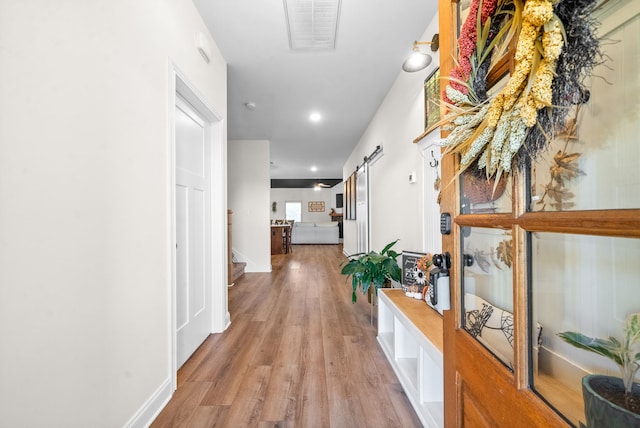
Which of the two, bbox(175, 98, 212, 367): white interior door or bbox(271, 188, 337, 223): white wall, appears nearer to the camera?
bbox(175, 98, 212, 367): white interior door

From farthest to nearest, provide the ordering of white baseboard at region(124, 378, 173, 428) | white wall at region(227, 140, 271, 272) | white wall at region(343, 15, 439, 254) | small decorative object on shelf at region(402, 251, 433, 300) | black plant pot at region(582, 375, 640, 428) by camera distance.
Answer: white wall at region(227, 140, 271, 272)
white wall at region(343, 15, 439, 254)
small decorative object on shelf at region(402, 251, 433, 300)
white baseboard at region(124, 378, 173, 428)
black plant pot at region(582, 375, 640, 428)

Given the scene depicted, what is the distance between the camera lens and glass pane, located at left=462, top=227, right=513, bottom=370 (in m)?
0.66

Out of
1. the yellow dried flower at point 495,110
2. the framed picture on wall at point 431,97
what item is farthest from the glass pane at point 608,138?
the framed picture on wall at point 431,97

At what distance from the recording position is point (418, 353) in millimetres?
1524

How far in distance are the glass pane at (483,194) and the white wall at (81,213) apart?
1307 millimetres

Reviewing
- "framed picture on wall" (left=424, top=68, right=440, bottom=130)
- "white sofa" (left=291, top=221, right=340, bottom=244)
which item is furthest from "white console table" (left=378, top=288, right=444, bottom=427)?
"white sofa" (left=291, top=221, right=340, bottom=244)

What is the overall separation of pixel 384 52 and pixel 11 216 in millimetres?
2783

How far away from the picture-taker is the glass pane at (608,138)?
409 millimetres

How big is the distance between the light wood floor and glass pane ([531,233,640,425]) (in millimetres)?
1157

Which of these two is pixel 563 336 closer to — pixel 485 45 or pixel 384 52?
pixel 485 45

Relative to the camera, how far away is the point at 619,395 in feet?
1.36

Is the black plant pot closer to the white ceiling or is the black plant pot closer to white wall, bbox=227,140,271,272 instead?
the white ceiling

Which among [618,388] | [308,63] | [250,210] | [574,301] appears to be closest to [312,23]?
[308,63]

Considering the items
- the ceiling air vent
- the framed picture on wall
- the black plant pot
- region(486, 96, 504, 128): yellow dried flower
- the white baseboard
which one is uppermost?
the ceiling air vent
